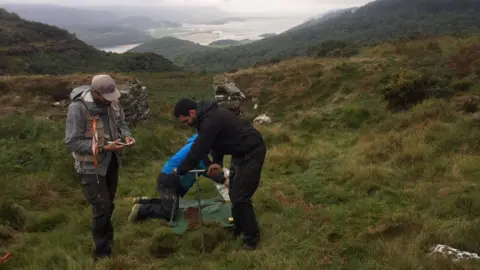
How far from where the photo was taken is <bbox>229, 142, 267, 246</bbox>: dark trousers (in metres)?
4.61

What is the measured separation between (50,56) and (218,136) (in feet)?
261

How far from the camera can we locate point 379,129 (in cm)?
1016

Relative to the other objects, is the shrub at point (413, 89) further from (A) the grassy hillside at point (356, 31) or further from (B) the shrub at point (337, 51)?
(A) the grassy hillside at point (356, 31)

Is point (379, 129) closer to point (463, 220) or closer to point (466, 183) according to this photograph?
point (466, 183)

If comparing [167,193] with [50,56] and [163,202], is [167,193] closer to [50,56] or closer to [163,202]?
[163,202]

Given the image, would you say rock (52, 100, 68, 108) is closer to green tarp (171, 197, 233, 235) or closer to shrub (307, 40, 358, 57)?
green tarp (171, 197, 233, 235)

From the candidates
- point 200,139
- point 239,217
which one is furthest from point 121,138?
point 239,217

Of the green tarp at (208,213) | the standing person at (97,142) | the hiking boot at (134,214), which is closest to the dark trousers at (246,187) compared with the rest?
the green tarp at (208,213)

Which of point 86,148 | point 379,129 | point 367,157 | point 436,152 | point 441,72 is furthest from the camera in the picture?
point 441,72

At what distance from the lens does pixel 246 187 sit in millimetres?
4629

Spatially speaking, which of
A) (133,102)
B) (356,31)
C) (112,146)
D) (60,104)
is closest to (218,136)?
(112,146)

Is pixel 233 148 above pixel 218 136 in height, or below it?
below

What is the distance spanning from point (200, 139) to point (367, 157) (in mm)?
4873

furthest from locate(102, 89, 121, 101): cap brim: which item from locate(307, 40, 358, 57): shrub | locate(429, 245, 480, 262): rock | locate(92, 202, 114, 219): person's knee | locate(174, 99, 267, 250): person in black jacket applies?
locate(307, 40, 358, 57): shrub
